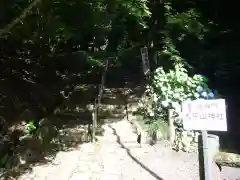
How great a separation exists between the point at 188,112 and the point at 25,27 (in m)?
3.40

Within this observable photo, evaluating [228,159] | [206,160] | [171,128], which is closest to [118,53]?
[171,128]

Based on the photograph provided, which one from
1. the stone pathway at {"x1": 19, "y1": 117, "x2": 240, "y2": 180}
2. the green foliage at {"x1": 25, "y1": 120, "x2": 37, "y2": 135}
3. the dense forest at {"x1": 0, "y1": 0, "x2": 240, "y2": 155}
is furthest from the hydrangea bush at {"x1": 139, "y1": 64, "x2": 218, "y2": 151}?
the green foliage at {"x1": 25, "y1": 120, "x2": 37, "y2": 135}

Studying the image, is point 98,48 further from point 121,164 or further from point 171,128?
point 121,164

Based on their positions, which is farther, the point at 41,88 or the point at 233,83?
the point at 233,83

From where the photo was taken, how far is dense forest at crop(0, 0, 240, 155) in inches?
309

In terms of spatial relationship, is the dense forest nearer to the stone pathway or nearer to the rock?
the stone pathway

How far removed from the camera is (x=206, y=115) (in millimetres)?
3268

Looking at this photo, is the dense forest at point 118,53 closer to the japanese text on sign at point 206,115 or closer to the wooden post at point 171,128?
the wooden post at point 171,128

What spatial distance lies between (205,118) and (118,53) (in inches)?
362

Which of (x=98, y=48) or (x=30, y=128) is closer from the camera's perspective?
(x=30, y=128)

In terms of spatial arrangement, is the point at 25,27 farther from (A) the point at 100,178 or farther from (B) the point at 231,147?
(B) the point at 231,147

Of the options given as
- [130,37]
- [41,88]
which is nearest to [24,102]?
[41,88]

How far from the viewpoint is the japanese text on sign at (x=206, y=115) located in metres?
3.20

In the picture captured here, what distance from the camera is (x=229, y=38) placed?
410 inches
